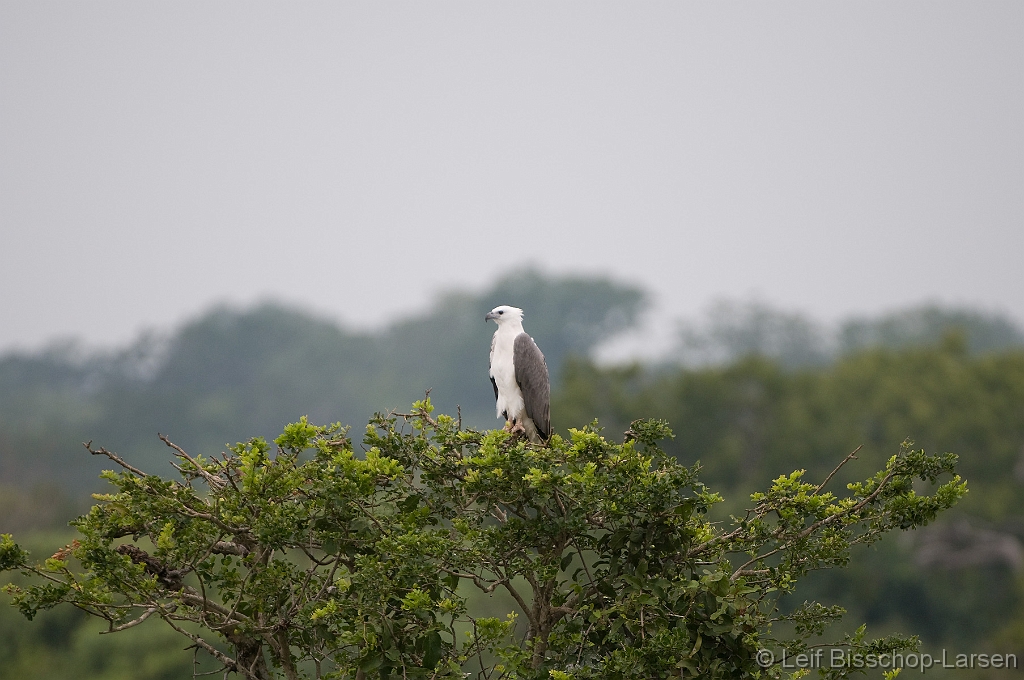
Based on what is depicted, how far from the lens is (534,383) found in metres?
10.4

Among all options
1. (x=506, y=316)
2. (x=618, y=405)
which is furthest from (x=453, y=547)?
(x=618, y=405)

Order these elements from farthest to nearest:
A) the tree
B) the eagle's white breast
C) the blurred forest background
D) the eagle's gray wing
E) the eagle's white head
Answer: the blurred forest background, the eagle's white head, the eagle's white breast, the eagle's gray wing, the tree

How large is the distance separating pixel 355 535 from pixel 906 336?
83.8 metres

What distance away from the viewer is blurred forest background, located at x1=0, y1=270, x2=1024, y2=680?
36.9 meters

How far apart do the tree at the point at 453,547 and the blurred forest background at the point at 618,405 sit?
3.42 feet

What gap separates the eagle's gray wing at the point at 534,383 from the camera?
1040 cm

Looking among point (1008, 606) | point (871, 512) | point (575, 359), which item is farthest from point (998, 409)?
point (871, 512)

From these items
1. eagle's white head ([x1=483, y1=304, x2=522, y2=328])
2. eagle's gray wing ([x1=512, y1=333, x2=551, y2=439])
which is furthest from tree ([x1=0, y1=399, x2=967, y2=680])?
eagle's white head ([x1=483, y1=304, x2=522, y2=328])

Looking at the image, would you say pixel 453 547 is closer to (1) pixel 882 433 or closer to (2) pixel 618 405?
(2) pixel 618 405

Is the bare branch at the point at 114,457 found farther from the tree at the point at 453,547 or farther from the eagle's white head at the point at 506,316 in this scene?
the eagle's white head at the point at 506,316

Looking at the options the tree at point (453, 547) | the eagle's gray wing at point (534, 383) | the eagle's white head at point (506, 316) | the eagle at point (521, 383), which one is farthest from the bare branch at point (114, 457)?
the eagle's white head at point (506, 316)

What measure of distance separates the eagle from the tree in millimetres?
3494

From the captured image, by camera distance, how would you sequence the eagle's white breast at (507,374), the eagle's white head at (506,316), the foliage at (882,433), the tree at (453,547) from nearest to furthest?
the tree at (453,547), the eagle's white breast at (507,374), the eagle's white head at (506,316), the foliage at (882,433)

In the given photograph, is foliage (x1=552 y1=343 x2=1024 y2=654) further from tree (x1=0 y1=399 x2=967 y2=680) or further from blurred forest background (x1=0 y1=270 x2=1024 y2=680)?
tree (x1=0 y1=399 x2=967 y2=680)
